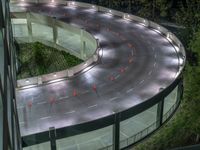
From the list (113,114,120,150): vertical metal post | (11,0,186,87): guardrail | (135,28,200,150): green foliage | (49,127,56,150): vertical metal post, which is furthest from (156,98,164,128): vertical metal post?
(49,127,56,150): vertical metal post

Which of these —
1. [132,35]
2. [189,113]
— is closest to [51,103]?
[189,113]

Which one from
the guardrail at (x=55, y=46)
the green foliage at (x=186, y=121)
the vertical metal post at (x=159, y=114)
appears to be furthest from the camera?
the guardrail at (x=55, y=46)

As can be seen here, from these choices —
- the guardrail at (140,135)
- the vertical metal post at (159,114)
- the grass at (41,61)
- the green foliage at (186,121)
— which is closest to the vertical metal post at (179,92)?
the green foliage at (186,121)

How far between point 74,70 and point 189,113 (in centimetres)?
1687

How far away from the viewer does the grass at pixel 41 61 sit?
65.7 m

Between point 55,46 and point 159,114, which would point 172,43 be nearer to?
point 159,114

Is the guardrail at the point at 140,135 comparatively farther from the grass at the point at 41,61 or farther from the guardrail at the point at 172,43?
the grass at the point at 41,61

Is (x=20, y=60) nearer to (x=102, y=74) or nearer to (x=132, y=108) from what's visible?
(x=102, y=74)

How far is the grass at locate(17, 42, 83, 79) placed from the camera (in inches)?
2586

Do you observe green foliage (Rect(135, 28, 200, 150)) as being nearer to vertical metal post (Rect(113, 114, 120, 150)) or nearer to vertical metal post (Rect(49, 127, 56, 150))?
vertical metal post (Rect(113, 114, 120, 150))

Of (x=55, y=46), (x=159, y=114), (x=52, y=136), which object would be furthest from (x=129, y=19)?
(x=52, y=136)

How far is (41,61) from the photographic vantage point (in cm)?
6775

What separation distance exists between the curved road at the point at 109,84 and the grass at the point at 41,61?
8.20m

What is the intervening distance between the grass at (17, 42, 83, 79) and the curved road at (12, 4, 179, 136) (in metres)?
8.20
